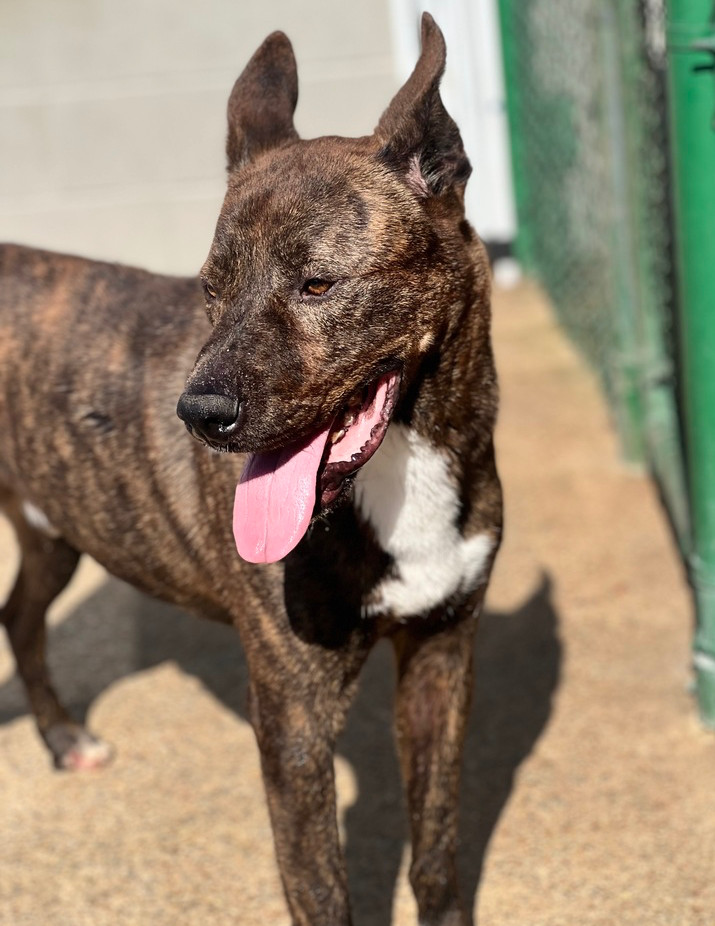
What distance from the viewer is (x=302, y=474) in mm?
2438

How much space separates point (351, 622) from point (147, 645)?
6.89ft

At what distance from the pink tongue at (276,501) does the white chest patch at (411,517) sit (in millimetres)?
229

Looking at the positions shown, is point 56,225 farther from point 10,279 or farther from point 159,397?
point 159,397

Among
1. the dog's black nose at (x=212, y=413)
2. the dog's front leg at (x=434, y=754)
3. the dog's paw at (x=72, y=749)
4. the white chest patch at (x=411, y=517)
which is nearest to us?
the dog's black nose at (x=212, y=413)

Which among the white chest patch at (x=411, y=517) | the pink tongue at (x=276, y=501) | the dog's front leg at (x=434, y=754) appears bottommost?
the dog's front leg at (x=434, y=754)

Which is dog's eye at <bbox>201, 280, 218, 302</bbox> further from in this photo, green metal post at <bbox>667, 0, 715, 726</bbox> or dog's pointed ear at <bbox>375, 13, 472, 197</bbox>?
green metal post at <bbox>667, 0, 715, 726</bbox>

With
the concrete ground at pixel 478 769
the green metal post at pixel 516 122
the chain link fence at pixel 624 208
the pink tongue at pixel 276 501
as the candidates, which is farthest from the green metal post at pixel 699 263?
the green metal post at pixel 516 122

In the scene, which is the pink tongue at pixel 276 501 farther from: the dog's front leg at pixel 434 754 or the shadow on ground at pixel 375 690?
the shadow on ground at pixel 375 690

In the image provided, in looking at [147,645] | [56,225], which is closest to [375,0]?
[56,225]

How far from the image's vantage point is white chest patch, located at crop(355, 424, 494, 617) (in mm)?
2652

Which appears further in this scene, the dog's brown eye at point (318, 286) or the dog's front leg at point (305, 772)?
the dog's front leg at point (305, 772)

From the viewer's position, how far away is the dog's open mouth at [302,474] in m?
2.41

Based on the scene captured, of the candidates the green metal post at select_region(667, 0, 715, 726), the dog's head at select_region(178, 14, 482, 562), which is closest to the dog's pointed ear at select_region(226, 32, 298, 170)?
the dog's head at select_region(178, 14, 482, 562)

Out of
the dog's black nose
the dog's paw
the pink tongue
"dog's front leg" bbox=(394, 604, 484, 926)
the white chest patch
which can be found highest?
the dog's black nose
